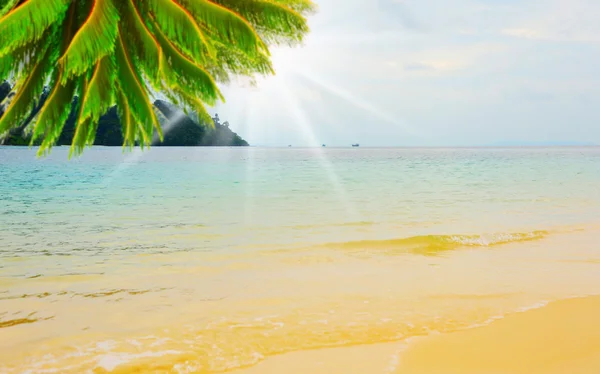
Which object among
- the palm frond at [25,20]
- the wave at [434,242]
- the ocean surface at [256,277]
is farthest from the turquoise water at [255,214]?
the palm frond at [25,20]

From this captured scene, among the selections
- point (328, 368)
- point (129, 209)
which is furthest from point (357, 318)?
point (129, 209)

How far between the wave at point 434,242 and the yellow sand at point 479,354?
5.29 meters

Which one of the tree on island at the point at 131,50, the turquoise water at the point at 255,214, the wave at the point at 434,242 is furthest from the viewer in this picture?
the turquoise water at the point at 255,214

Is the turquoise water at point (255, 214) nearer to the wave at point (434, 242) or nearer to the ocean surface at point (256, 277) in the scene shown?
the ocean surface at point (256, 277)

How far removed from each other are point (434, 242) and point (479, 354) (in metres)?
7.19

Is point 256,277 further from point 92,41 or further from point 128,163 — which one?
point 128,163

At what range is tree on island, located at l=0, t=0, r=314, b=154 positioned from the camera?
5094 millimetres

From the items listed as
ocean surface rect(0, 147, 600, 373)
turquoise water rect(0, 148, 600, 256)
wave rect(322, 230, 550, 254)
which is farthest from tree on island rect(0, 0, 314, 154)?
wave rect(322, 230, 550, 254)

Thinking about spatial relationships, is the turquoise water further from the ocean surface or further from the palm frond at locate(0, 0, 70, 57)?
the palm frond at locate(0, 0, 70, 57)

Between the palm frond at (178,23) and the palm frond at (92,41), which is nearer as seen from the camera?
the palm frond at (92,41)

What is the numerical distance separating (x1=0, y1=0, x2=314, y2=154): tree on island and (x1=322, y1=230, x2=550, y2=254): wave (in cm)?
637

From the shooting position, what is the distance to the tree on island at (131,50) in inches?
201

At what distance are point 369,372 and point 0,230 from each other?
41.8ft

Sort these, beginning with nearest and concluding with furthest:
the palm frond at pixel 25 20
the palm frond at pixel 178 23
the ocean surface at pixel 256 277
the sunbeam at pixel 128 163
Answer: the palm frond at pixel 25 20
the palm frond at pixel 178 23
the ocean surface at pixel 256 277
the sunbeam at pixel 128 163
